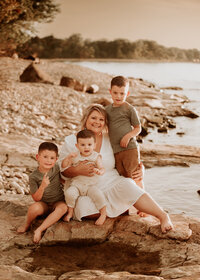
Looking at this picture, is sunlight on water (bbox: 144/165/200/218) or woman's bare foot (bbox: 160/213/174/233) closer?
woman's bare foot (bbox: 160/213/174/233)

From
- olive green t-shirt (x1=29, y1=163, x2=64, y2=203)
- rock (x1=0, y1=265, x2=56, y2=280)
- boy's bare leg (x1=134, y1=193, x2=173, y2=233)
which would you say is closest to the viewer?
rock (x1=0, y1=265, x2=56, y2=280)

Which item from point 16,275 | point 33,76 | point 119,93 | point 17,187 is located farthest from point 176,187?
point 33,76

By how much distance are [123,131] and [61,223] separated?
1.30 meters

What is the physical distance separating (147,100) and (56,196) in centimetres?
1373

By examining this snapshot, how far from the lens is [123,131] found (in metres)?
4.95

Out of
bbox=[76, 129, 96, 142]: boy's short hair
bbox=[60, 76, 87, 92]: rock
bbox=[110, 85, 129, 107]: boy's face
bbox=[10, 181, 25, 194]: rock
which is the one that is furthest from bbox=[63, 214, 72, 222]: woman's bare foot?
bbox=[60, 76, 87, 92]: rock

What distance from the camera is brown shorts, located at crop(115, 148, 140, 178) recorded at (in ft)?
16.2

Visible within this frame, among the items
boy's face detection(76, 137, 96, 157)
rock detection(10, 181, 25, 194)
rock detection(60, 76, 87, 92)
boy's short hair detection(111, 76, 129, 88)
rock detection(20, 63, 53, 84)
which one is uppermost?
rock detection(20, 63, 53, 84)

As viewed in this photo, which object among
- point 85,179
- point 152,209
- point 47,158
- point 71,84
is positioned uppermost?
point 71,84

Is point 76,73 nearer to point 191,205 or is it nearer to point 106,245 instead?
point 191,205

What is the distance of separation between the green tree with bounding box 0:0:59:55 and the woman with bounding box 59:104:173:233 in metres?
16.7

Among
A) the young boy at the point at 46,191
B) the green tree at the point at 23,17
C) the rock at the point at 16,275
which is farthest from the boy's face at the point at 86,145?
the green tree at the point at 23,17

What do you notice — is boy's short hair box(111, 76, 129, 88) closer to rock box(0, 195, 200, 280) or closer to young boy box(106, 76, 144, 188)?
young boy box(106, 76, 144, 188)

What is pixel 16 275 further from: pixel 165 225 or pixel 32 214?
pixel 165 225
